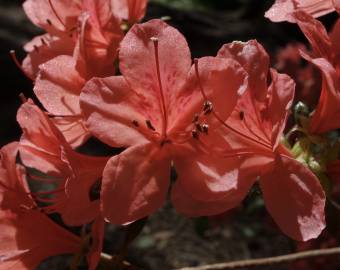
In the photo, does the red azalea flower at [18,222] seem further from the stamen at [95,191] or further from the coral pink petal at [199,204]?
the coral pink petal at [199,204]

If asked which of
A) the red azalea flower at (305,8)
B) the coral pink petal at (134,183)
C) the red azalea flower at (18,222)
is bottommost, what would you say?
the red azalea flower at (18,222)

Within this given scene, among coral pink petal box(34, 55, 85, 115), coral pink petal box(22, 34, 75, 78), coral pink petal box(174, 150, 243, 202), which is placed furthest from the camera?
coral pink petal box(22, 34, 75, 78)

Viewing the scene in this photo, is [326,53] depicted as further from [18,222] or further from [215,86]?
[18,222]

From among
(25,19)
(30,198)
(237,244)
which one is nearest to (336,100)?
(30,198)

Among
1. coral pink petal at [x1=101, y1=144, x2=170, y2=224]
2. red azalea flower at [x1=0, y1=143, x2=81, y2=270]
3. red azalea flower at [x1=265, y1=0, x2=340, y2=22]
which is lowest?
red azalea flower at [x1=0, y1=143, x2=81, y2=270]

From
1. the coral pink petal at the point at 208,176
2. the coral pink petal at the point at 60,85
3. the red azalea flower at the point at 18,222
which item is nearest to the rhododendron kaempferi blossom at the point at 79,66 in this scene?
the coral pink petal at the point at 60,85

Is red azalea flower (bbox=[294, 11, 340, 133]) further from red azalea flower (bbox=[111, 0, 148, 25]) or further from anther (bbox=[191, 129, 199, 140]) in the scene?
red azalea flower (bbox=[111, 0, 148, 25])

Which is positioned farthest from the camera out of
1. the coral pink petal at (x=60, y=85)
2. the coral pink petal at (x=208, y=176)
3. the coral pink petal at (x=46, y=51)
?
the coral pink petal at (x=46, y=51)

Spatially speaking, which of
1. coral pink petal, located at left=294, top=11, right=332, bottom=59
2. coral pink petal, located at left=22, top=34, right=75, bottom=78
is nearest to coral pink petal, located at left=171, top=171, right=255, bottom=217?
coral pink petal, located at left=294, top=11, right=332, bottom=59
